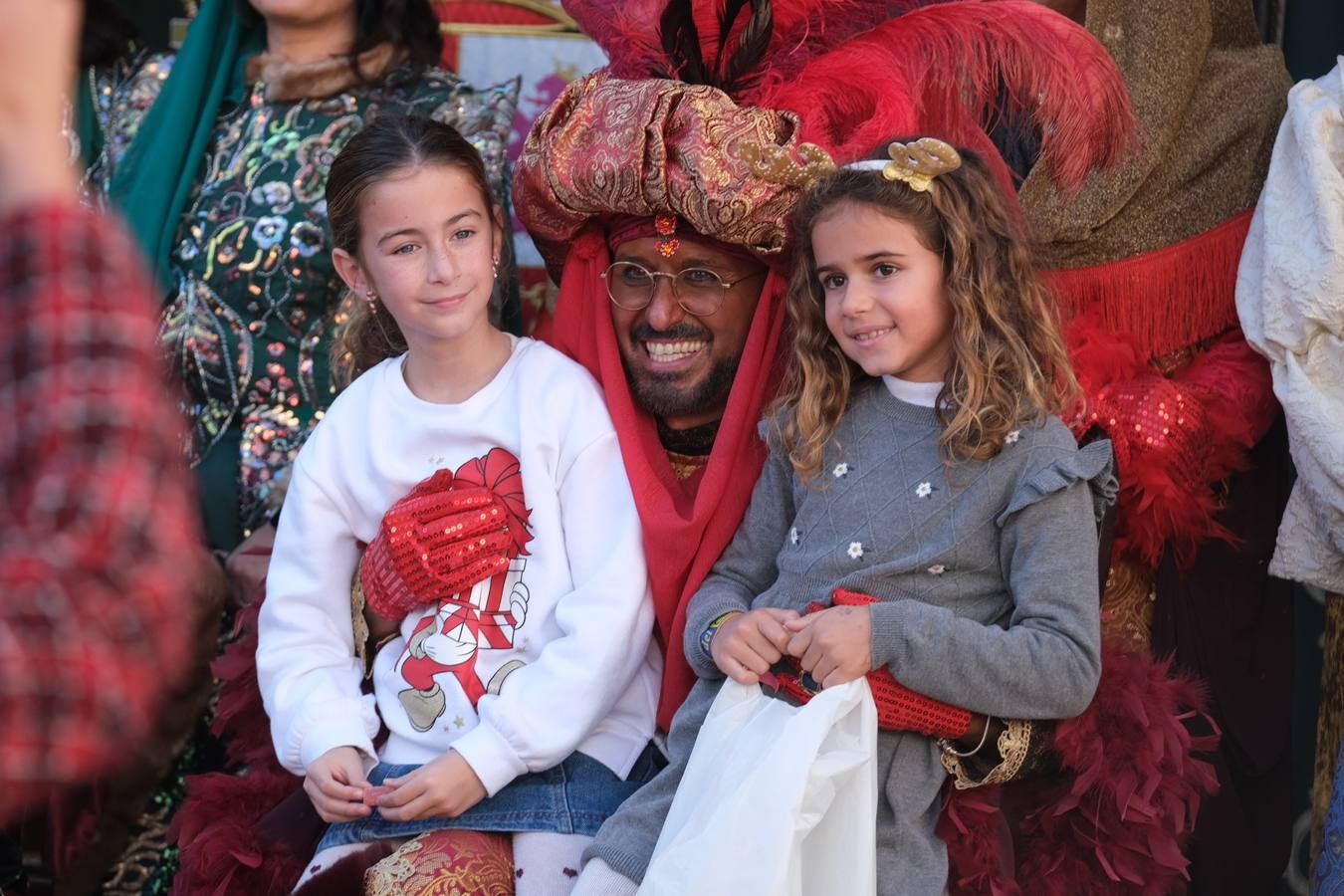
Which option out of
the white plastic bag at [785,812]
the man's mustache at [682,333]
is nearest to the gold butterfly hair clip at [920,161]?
the man's mustache at [682,333]

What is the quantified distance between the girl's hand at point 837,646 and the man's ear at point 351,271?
1139 mm

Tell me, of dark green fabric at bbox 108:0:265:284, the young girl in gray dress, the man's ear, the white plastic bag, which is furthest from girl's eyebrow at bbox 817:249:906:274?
dark green fabric at bbox 108:0:265:284

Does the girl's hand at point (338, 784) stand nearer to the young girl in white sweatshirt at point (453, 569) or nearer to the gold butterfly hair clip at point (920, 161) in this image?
the young girl in white sweatshirt at point (453, 569)

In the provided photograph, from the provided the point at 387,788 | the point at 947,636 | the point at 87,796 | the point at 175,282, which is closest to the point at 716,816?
the point at 947,636

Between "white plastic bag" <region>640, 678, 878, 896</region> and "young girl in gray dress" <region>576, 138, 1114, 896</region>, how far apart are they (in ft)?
0.28

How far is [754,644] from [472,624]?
547 mm

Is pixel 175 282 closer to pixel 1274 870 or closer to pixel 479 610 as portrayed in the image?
pixel 479 610

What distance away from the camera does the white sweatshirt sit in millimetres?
2582

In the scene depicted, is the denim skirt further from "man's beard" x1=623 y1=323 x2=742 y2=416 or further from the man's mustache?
the man's mustache

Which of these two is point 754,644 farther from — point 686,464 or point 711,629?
point 686,464

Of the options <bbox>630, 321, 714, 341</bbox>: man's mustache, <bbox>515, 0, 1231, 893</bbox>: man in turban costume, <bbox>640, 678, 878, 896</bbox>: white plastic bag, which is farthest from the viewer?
<bbox>630, 321, 714, 341</bbox>: man's mustache

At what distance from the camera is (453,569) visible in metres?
2.64

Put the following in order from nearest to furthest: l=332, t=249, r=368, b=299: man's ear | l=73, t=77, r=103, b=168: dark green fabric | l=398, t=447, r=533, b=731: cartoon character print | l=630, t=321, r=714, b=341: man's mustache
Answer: l=398, t=447, r=533, b=731: cartoon character print < l=332, t=249, r=368, b=299: man's ear < l=630, t=321, r=714, b=341: man's mustache < l=73, t=77, r=103, b=168: dark green fabric

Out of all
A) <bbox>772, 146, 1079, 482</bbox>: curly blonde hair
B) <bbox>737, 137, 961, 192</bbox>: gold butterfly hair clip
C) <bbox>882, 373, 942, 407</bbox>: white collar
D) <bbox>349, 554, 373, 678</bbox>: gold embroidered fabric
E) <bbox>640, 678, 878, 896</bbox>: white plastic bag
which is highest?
<bbox>737, 137, 961, 192</bbox>: gold butterfly hair clip
